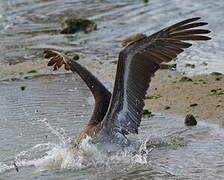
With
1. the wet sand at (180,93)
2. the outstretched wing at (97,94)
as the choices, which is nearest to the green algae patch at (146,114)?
the wet sand at (180,93)

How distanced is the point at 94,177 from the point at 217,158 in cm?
134

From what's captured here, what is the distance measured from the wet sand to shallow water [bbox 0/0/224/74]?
60 centimetres

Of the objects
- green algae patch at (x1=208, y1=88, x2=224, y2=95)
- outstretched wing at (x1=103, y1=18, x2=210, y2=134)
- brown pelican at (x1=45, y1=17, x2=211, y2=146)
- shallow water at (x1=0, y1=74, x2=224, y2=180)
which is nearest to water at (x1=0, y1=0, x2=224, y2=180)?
shallow water at (x1=0, y1=74, x2=224, y2=180)

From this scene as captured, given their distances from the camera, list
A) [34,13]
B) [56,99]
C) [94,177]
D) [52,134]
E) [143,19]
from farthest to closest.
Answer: [34,13], [143,19], [56,99], [52,134], [94,177]

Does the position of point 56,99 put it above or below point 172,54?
below

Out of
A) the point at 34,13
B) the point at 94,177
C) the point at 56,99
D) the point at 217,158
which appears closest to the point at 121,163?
the point at 94,177

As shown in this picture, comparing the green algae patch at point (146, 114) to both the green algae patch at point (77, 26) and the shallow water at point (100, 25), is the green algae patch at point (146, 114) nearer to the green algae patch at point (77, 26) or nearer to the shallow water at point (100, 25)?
the shallow water at point (100, 25)

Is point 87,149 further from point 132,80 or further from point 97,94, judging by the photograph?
point 132,80

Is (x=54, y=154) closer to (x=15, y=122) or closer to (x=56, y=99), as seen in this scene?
(x=15, y=122)

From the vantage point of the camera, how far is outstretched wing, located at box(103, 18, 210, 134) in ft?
25.2

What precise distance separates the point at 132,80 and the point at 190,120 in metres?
1.41

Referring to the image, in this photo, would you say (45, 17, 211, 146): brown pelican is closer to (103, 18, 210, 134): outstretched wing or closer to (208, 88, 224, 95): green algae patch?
(103, 18, 210, 134): outstretched wing

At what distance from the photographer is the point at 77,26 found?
1606 centimetres

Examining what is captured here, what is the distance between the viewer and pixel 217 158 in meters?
7.64
